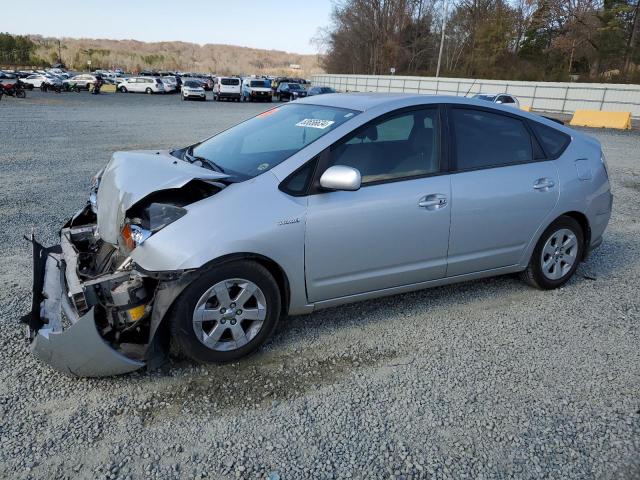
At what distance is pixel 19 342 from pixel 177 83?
2052 inches

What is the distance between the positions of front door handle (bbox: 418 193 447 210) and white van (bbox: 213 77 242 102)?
3670 centimetres

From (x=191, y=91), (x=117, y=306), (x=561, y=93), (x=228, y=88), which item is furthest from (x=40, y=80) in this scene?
(x=117, y=306)

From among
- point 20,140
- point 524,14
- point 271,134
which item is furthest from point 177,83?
point 271,134

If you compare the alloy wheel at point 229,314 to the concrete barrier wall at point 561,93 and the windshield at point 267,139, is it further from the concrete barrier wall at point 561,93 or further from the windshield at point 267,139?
the concrete barrier wall at point 561,93

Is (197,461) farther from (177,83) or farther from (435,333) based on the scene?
(177,83)

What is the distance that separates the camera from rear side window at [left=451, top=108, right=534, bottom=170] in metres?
3.93

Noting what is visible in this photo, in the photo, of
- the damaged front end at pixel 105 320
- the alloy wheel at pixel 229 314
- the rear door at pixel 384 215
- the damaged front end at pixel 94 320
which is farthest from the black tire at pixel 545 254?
the damaged front end at pixel 94 320

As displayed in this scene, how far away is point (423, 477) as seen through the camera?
2.40 meters

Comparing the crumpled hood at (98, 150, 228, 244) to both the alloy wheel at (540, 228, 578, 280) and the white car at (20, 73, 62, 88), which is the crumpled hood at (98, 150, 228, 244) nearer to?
the alloy wheel at (540, 228, 578, 280)

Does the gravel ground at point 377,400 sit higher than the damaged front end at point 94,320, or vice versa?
the damaged front end at point 94,320

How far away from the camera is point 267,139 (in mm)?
3912

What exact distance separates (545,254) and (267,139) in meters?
2.59

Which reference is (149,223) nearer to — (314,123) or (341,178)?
(341,178)

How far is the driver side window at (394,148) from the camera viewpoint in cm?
352
